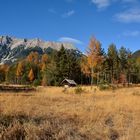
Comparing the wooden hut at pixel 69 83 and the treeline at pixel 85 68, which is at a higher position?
the treeline at pixel 85 68

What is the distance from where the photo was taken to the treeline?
215 feet

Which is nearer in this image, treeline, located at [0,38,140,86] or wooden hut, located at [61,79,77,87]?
treeline, located at [0,38,140,86]

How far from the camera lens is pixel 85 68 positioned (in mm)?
79312

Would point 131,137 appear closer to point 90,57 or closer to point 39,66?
point 90,57

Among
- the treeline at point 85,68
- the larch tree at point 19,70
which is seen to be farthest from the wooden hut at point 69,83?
the larch tree at point 19,70

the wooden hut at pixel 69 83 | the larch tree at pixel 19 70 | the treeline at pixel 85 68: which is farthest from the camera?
the larch tree at pixel 19 70

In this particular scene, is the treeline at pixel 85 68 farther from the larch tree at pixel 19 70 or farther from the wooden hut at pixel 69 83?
the wooden hut at pixel 69 83

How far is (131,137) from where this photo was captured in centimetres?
798

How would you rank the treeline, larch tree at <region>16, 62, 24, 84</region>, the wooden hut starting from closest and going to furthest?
the treeline → the wooden hut → larch tree at <region>16, 62, 24, 84</region>

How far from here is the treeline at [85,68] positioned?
6562 centimetres

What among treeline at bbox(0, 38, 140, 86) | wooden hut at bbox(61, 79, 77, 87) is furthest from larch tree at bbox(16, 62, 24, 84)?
wooden hut at bbox(61, 79, 77, 87)

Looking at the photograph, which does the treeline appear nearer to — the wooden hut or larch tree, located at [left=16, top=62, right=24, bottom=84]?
larch tree, located at [left=16, top=62, right=24, bottom=84]

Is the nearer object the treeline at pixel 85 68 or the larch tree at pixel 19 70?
the treeline at pixel 85 68

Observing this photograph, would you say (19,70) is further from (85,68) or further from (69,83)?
(69,83)
